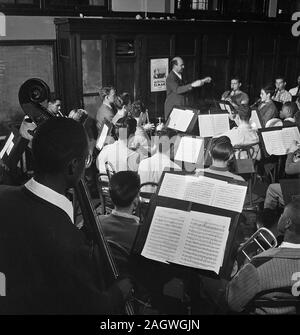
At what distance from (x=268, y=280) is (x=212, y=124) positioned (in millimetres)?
3317

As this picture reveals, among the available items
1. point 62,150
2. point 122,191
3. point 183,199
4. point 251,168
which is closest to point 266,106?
point 251,168

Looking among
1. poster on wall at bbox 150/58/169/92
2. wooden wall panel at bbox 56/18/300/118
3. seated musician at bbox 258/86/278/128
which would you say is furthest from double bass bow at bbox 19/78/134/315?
poster on wall at bbox 150/58/169/92

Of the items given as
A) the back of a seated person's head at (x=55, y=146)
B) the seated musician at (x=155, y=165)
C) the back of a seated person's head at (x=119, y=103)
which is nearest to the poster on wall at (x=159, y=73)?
the back of a seated person's head at (x=119, y=103)

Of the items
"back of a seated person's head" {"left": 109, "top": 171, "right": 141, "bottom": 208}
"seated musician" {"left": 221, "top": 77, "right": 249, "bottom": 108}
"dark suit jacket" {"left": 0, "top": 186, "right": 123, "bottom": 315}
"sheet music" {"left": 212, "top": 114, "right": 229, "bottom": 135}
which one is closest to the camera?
"dark suit jacket" {"left": 0, "top": 186, "right": 123, "bottom": 315}

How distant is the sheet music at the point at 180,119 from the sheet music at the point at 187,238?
3.17 meters

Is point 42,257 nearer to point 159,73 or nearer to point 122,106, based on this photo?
point 122,106

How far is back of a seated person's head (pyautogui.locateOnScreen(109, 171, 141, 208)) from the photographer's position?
8.52ft

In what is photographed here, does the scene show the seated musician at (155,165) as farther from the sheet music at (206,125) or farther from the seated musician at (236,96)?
the seated musician at (236,96)

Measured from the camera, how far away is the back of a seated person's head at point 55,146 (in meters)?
1.40

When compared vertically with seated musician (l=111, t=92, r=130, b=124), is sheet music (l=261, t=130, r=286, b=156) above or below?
below

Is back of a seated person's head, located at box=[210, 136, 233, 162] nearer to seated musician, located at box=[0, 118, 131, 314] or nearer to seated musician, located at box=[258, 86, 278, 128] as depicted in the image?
seated musician, located at box=[0, 118, 131, 314]

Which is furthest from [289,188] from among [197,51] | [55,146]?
[197,51]

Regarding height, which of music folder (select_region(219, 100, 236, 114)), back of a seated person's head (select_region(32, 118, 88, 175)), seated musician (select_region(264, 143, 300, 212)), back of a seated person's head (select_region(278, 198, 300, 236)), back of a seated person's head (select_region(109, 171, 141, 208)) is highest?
back of a seated person's head (select_region(32, 118, 88, 175))
